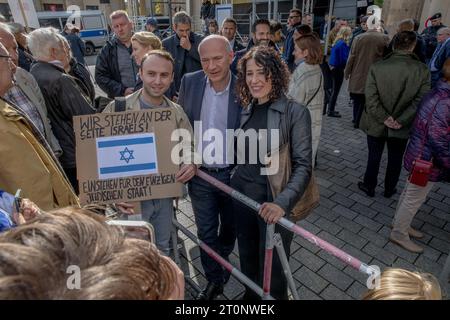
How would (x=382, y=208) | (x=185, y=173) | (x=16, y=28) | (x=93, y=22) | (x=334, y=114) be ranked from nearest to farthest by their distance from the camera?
1. (x=185, y=173)
2. (x=382, y=208)
3. (x=16, y=28)
4. (x=334, y=114)
5. (x=93, y=22)

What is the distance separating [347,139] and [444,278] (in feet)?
12.2

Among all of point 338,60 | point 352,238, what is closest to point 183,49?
point 352,238

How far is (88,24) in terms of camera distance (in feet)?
69.2

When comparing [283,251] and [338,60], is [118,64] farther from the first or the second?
[338,60]

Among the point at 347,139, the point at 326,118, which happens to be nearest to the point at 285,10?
the point at 326,118

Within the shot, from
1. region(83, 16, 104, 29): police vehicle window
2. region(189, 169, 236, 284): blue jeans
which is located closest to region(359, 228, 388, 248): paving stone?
region(189, 169, 236, 284): blue jeans

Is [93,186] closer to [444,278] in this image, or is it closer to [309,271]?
[309,271]

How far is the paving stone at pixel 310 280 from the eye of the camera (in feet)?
9.25

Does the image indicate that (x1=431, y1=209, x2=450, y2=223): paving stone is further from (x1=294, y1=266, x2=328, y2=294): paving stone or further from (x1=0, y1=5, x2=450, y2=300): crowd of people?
(x1=294, y1=266, x2=328, y2=294): paving stone

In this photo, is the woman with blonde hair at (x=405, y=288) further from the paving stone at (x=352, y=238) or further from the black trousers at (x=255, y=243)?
the paving stone at (x=352, y=238)

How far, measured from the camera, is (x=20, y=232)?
67cm

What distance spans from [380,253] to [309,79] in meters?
2.13

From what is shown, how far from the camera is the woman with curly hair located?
6.50 feet

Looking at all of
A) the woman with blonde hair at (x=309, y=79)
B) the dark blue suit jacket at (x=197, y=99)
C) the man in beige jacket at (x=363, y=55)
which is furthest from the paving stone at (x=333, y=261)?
the man in beige jacket at (x=363, y=55)
